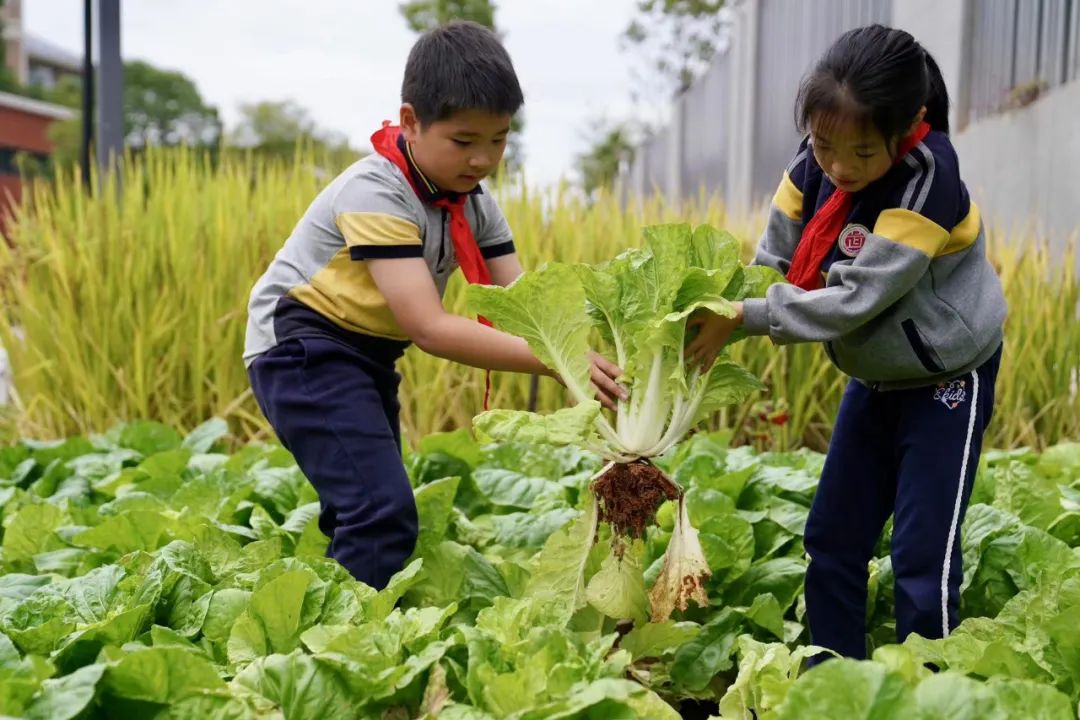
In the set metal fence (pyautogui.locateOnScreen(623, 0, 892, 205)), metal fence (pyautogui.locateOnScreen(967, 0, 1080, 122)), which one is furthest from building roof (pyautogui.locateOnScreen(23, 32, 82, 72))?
metal fence (pyautogui.locateOnScreen(967, 0, 1080, 122))

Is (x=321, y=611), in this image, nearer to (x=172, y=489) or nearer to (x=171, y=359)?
(x=172, y=489)

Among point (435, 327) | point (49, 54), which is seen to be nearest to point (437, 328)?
point (435, 327)

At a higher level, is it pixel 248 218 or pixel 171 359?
pixel 248 218

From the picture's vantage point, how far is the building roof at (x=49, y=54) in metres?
66.2

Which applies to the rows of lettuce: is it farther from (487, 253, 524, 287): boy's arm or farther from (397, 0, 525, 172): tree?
(397, 0, 525, 172): tree

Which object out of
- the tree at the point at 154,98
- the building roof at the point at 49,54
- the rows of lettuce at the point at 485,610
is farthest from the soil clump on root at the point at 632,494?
the building roof at the point at 49,54

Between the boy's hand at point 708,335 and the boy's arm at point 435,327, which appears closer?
the boy's hand at point 708,335

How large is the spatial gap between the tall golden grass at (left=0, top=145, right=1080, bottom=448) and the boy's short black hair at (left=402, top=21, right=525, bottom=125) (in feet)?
6.80

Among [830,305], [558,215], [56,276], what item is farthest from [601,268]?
[56,276]

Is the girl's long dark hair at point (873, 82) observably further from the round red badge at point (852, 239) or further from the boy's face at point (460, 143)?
the boy's face at point (460, 143)

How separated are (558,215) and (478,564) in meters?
2.53

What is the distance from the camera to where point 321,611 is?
200 centimetres

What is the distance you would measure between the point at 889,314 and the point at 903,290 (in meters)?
0.11

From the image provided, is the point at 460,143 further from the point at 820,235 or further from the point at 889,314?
the point at 889,314
